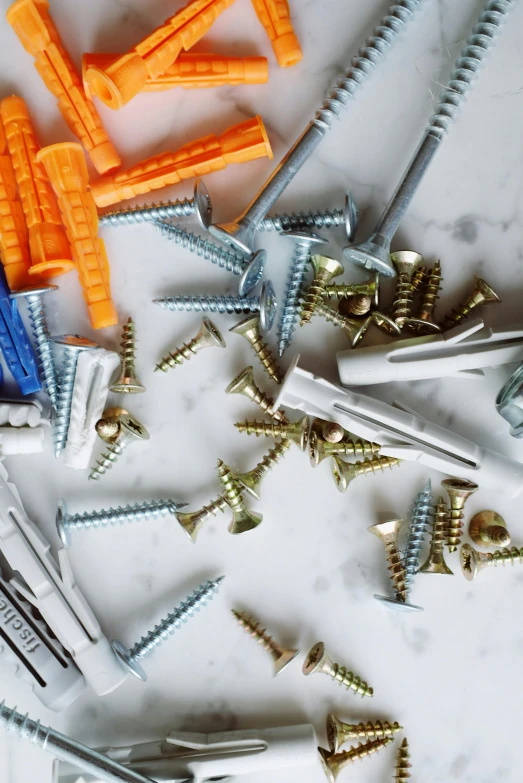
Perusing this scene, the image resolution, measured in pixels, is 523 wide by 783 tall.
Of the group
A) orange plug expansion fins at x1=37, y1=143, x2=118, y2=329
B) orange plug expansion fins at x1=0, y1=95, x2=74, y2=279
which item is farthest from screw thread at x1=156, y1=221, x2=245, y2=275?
orange plug expansion fins at x1=0, y1=95, x2=74, y2=279

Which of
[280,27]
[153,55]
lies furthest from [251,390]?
[280,27]

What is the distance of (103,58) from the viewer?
2330mm

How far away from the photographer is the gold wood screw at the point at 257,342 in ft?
7.77

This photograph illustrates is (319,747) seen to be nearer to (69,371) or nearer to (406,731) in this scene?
(406,731)

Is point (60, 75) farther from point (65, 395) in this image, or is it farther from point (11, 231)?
point (65, 395)

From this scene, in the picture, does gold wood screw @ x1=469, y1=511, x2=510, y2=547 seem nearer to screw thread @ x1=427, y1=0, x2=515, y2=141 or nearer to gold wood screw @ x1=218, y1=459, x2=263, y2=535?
gold wood screw @ x1=218, y1=459, x2=263, y2=535

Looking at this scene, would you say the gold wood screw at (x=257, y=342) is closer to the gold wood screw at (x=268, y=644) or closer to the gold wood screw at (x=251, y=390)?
the gold wood screw at (x=251, y=390)

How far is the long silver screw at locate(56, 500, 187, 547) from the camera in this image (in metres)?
2.47

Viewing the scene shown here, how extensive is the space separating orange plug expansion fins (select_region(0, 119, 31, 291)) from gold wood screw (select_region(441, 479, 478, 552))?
1.99 metres

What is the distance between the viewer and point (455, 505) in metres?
2.44

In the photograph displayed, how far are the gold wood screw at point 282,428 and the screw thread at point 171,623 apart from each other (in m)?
0.73

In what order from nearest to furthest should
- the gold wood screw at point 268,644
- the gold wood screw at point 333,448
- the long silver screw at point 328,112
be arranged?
1. the long silver screw at point 328,112
2. the gold wood screw at point 333,448
3. the gold wood screw at point 268,644

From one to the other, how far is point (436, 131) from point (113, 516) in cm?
207

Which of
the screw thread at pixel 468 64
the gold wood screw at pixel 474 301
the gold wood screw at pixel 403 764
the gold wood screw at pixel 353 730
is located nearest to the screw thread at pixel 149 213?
the screw thread at pixel 468 64
